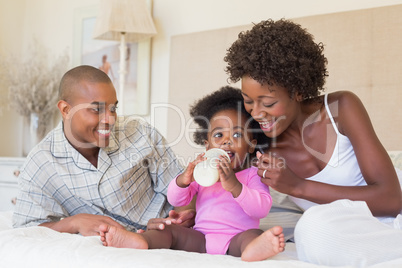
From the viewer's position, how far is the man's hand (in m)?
1.55

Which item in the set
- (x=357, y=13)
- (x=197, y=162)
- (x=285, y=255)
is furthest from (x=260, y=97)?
(x=357, y=13)

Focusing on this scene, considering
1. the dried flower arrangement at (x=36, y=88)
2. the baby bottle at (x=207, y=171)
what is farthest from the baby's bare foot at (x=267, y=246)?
the dried flower arrangement at (x=36, y=88)

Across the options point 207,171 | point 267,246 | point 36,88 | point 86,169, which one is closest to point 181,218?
point 207,171

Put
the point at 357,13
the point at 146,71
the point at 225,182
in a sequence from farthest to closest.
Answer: the point at 146,71 < the point at 357,13 < the point at 225,182

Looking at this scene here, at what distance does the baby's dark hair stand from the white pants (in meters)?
0.61

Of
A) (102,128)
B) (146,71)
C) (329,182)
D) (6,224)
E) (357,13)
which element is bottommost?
(6,224)

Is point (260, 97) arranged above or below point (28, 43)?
below

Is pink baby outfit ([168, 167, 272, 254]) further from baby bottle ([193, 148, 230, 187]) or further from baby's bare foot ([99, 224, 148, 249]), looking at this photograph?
baby's bare foot ([99, 224, 148, 249])

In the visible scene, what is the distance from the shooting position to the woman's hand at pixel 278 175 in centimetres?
141

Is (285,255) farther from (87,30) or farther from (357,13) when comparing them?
(87,30)

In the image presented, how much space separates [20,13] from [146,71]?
154 centimetres

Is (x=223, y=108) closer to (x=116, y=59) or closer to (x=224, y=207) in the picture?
(x=224, y=207)

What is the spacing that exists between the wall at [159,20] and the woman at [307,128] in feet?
3.68

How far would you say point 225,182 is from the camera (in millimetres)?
1447
